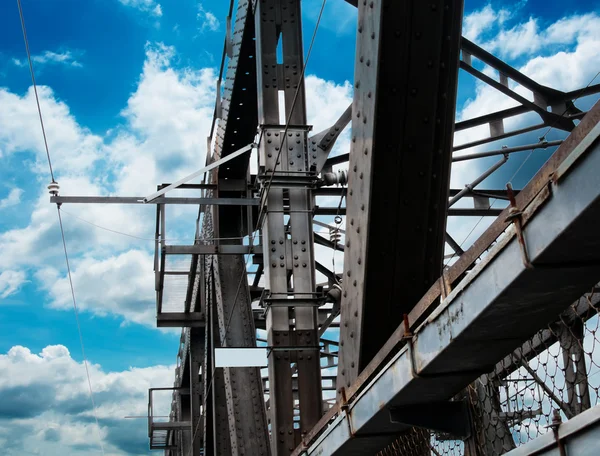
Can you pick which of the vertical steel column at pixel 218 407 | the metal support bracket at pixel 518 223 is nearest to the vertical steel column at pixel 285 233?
the metal support bracket at pixel 518 223

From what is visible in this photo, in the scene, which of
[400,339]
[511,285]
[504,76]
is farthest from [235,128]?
[511,285]

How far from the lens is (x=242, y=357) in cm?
909

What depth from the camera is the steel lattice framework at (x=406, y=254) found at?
2.97m

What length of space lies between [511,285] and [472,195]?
37.1 feet

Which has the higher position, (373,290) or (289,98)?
(289,98)

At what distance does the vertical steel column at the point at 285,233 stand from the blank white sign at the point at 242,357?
18cm

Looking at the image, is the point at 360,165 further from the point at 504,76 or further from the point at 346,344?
the point at 504,76

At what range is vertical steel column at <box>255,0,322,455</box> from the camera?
29.4 feet

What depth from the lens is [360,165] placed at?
18.7 ft

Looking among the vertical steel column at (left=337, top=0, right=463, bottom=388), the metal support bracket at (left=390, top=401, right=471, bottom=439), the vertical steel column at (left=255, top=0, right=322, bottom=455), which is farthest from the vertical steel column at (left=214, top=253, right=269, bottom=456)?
the metal support bracket at (left=390, top=401, right=471, bottom=439)

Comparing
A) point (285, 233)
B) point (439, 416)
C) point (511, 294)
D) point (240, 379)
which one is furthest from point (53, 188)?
point (511, 294)

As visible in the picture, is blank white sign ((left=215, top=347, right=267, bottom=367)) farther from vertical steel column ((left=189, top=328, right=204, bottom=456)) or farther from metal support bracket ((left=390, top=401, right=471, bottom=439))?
vertical steel column ((left=189, top=328, right=204, bottom=456))

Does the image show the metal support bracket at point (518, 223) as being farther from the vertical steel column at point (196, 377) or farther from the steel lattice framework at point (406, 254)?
the vertical steel column at point (196, 377)

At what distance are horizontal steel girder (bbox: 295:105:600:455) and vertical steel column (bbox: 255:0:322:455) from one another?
13.6 ft
